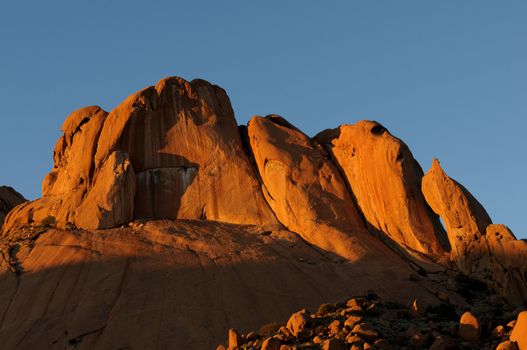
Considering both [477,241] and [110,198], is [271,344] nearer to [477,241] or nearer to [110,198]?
[477,241]

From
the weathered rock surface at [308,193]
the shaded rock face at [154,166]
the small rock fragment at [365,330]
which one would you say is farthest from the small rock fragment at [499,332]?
the shaded rock face at [154,166]

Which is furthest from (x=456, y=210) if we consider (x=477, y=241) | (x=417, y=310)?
(x=417, y=310)

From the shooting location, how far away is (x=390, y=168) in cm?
5094

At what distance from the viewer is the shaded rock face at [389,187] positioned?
49.8 m

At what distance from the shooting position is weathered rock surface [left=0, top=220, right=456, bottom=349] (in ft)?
140

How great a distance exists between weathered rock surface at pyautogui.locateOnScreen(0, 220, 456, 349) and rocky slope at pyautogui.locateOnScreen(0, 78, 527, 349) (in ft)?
0.28

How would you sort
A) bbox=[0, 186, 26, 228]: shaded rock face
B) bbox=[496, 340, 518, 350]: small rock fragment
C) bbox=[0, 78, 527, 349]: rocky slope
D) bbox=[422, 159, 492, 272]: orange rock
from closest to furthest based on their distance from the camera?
bbox=[496, 340, 518, 350]: small rock fragment → bbox=[0, 78, 527, 349]: rocky slope → bbox=[422, 159, 492, 272]: orange rock → bbox=[0, 186, 26, 228]: shaded rock face

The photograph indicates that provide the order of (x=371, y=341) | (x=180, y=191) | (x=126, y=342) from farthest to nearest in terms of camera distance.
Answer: (x=180, y=191), (x=126, y=342), (x=371, y=341)

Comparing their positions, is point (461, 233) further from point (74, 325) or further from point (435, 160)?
point (74, 325)

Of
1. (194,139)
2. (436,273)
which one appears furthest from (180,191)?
(436,273)

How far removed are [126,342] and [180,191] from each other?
13.9m

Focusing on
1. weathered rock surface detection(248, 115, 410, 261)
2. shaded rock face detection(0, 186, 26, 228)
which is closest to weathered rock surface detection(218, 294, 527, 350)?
weathered rock surface detection(248, 115, 410, 261)

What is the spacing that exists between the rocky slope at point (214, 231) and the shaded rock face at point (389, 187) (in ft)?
0.25

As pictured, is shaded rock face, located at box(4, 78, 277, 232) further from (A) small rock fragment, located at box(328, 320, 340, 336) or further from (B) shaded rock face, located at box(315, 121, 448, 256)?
(A) small rock fragment, located at box(328, 320, 340, 336)
